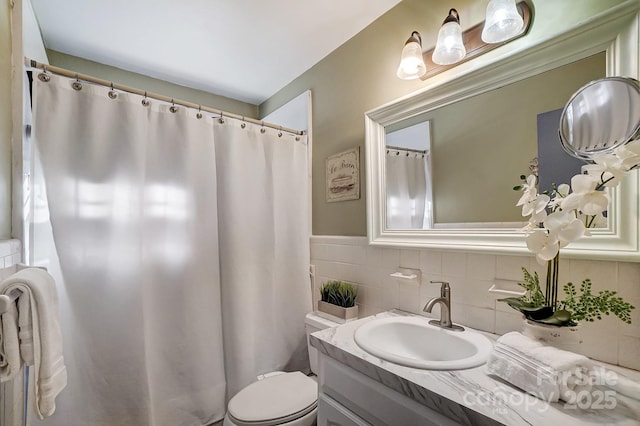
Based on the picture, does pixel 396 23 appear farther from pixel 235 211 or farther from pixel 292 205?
pixel 235 211

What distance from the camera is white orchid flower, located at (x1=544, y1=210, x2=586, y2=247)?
703mm

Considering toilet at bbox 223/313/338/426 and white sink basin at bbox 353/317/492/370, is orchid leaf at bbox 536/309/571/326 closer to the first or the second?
white sink basin at bbox 353/317/492/370

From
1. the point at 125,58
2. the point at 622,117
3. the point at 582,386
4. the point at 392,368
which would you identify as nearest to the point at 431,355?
the point at 392,368

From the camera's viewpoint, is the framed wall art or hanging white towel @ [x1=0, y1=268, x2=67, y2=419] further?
the framed wall art

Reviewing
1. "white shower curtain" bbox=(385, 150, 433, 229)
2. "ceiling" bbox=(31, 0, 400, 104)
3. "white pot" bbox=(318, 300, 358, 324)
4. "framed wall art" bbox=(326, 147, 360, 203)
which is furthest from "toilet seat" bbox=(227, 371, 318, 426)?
"ceiling" bbox=(31, 0, 400, 104)

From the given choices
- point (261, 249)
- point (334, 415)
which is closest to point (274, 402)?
point (334, 415)

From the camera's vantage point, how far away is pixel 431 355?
110 centimetres

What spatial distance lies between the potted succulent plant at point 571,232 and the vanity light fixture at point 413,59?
72 cm

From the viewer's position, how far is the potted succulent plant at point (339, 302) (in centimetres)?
154

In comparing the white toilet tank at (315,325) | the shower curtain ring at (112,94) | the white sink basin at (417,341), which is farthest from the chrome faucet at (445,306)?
the shower curtain ring at (112,94)

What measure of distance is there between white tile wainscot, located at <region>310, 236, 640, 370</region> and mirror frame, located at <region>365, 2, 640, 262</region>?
0.05 meters

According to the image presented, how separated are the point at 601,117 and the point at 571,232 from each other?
380 millimetres

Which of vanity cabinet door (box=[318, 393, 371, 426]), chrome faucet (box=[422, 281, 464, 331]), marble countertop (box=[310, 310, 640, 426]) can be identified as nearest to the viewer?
marble countertop (box=[310, 310, 640, 426])

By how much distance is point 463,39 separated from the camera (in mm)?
1165
